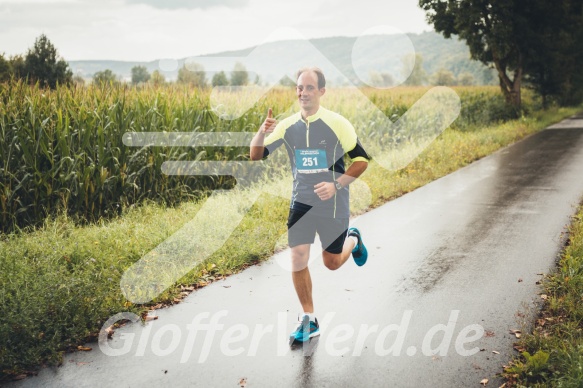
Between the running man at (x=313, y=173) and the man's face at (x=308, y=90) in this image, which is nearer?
the man's face at (x=308, y=90)

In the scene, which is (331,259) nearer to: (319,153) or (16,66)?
(319,153)

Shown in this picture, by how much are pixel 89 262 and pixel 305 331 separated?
2.60m

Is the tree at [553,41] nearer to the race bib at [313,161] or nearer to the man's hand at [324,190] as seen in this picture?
the race bib at [313,161]

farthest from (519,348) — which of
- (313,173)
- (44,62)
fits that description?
(44,62)

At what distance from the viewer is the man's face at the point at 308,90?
13.0 ft

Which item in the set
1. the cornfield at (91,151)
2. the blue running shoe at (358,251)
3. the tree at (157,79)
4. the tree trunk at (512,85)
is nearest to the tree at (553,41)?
the tree trunk at (512,85)

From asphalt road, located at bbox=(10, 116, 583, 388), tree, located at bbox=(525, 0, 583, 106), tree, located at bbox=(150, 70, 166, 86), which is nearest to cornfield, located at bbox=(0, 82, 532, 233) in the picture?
tree, located at bbox=(150, 70, 166, 86)

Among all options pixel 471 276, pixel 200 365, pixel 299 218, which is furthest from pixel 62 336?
pixel 471 276

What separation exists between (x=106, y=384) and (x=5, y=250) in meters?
2.64

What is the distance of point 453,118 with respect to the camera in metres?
20.4

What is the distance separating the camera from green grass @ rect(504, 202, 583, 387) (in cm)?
345

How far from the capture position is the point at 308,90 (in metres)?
3.99

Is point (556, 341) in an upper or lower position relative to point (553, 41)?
lower

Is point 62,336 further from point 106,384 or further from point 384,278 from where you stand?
point 384,278
